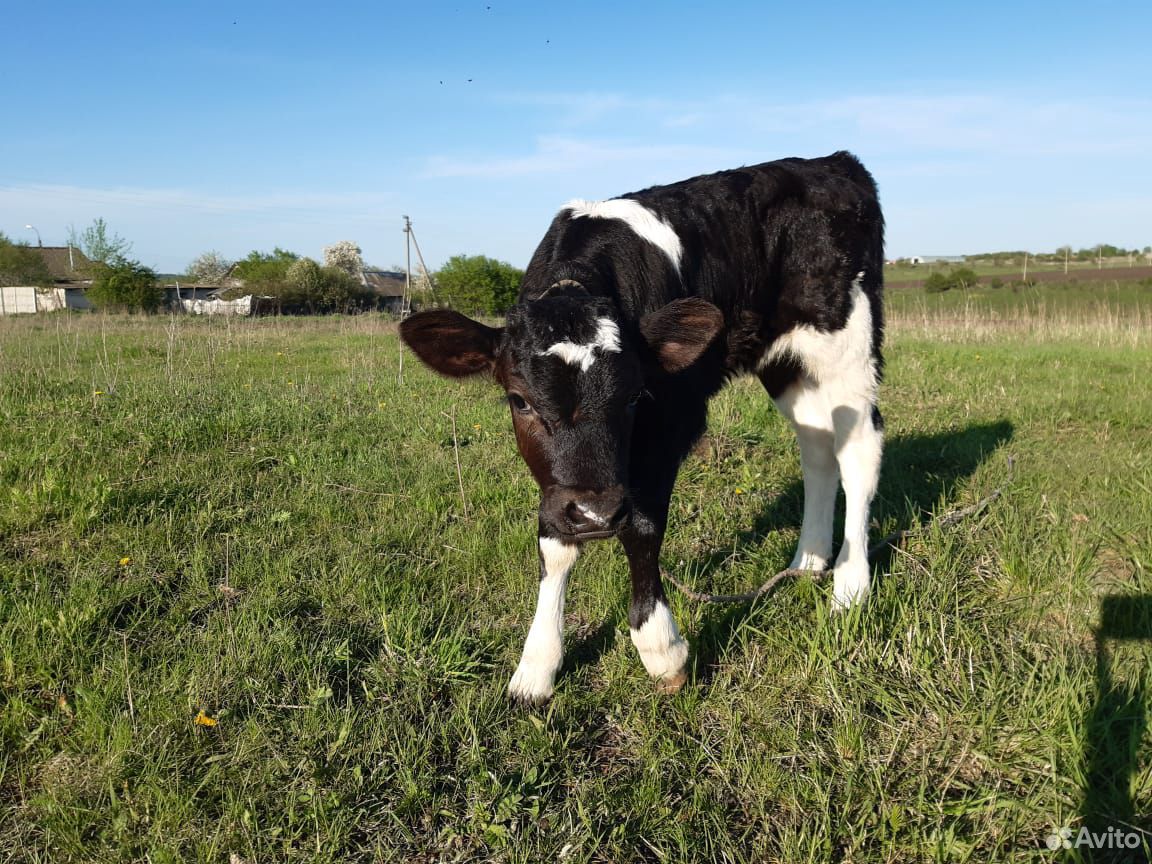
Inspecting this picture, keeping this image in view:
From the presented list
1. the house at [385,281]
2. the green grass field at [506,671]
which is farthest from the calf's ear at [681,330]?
the house at [385,281]

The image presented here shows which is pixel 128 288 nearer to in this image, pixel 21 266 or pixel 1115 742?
pixel 21 266

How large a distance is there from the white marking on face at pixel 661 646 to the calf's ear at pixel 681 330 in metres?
0.97

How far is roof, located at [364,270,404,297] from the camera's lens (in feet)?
195

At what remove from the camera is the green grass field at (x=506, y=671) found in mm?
2336

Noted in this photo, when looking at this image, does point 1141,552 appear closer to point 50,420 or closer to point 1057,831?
point 1057,831

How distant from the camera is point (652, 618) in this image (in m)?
3.06

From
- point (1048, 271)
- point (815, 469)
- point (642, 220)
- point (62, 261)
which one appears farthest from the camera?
point (62, 261)

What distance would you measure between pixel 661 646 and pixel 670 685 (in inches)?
6.4

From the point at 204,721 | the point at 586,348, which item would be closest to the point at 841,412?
the point at 586,348

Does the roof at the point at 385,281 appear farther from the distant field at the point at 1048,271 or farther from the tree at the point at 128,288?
the distant field at the point at 1048,271

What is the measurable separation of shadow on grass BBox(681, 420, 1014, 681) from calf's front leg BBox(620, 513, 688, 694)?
15cm

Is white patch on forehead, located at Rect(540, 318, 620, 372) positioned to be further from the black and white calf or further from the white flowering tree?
the white flowering tree

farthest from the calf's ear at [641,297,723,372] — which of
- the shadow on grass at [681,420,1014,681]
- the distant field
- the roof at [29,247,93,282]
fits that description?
the roof at [29,247,93,282]

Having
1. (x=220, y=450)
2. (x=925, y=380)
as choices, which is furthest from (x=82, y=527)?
(x=925, y=380)
